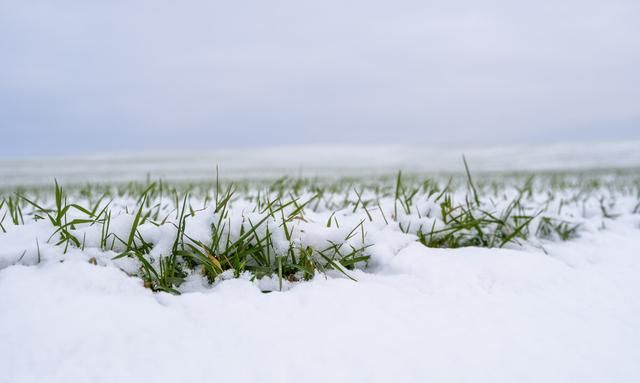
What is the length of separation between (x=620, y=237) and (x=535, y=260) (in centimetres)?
89

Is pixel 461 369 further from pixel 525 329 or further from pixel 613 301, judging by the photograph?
pixel 613 301

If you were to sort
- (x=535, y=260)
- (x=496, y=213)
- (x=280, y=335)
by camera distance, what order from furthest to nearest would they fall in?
(x=496, y=213) < (x=535, y=260) < (x=280, y=335)

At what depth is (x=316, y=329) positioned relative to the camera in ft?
3.57

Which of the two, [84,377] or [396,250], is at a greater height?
[396,250]

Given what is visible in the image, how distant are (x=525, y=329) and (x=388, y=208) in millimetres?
1166

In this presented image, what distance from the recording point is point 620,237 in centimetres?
222

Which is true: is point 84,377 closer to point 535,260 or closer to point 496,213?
point 535,260

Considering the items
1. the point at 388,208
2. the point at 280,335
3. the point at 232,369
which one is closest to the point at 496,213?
the point at 388,208

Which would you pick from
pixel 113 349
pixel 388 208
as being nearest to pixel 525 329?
pixel 113 349

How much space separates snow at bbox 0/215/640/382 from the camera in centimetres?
96

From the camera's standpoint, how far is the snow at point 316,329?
958 millimetres

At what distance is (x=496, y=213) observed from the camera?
2.19m

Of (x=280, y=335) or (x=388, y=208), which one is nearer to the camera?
(x=280, y=335)

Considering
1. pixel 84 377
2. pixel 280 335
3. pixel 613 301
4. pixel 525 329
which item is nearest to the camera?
pixel 84 377
